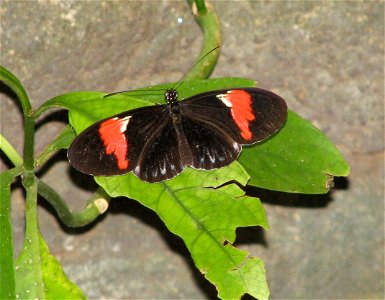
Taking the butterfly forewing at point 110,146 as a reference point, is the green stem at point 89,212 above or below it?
below

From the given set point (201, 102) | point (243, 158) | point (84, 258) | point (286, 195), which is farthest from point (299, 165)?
point (84, 258)

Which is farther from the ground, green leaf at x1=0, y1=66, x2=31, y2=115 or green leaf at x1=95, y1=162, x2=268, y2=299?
green leaf at x1=0, y1=66, x2=31, y2=115

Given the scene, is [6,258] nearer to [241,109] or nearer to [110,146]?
[110,146]

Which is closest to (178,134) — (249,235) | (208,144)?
(208,144)

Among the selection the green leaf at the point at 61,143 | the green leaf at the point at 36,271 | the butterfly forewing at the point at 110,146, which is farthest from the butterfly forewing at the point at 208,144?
the green leaf at the point at 36,271

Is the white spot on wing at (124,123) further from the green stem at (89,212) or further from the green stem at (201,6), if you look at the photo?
the green stem at (201,6)

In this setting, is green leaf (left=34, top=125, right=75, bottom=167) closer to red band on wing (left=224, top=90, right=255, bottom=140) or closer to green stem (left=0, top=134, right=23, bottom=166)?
green stem (left=0, top=134, right=23, bottom=166)

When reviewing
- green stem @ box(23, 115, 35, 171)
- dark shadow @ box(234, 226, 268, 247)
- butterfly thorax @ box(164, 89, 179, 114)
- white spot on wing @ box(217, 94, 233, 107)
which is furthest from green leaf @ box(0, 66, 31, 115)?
dark shadow @ box(234, 226, 268, 247)
